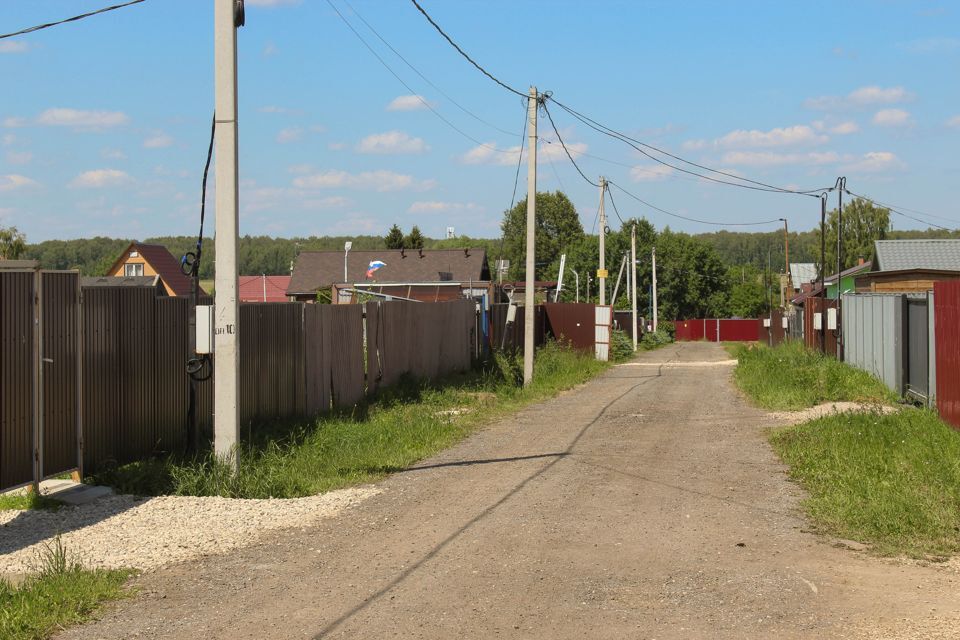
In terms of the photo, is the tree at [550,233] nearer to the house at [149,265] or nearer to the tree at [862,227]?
the tree at [862,227]

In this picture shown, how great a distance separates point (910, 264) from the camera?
39.1 meters

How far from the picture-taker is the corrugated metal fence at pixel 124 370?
855cm

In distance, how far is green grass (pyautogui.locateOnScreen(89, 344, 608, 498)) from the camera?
9.63 m

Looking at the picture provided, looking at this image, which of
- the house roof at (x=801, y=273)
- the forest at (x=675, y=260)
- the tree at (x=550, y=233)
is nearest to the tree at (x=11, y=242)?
the forest at (x=675, y=260)

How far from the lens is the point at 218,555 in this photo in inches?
290

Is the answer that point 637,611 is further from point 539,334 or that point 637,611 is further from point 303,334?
point 539,334

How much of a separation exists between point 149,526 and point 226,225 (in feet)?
11.1

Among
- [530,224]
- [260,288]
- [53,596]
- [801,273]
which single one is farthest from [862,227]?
[53,596]

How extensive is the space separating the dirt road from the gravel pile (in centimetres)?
31

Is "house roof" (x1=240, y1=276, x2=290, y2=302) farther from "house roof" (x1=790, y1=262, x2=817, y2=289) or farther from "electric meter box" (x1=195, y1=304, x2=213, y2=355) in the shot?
"electric meter box" (x1=195, y1=304, x2=213, y2=355)

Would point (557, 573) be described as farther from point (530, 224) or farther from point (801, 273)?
point (801, 273)

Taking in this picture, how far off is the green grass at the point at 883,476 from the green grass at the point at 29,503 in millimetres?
6564

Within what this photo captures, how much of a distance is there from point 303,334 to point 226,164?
4.71 m

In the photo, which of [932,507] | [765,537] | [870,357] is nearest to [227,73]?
[765,537]
